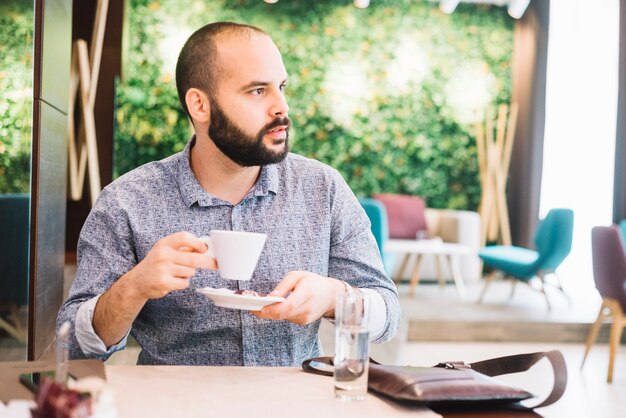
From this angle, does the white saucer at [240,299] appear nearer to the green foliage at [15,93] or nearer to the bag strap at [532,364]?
the bag strap at [532,364]

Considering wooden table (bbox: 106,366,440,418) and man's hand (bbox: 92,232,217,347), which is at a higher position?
man's hand (bbox: 92,232,217,347)

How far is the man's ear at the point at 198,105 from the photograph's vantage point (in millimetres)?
1630

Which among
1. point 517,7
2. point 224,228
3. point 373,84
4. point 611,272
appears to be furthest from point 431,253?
point 224,228

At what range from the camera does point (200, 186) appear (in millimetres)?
1576

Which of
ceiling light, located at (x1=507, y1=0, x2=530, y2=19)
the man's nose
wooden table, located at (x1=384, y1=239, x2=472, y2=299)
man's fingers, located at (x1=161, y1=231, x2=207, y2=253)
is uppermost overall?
ceiling light, located at (x1=507, y1=0, x2=530, y2=19)

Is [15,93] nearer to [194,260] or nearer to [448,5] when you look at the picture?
[194,260]

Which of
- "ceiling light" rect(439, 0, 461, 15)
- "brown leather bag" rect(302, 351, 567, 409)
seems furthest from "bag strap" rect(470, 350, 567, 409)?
"ceiling light" rect(439, 0, 461, 15)

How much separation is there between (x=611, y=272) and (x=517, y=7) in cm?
437

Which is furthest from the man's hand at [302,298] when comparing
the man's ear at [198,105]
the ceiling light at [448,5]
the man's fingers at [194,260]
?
the ceiling light at [448,5]

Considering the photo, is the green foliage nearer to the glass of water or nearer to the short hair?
the short hair

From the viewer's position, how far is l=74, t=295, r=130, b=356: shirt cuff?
1.34 metres

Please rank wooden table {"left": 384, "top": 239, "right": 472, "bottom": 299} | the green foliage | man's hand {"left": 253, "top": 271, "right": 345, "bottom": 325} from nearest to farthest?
1. man's hand {"left": 253, "top": 271, "right": 345, "bottom": 325}
2. the green foliage
3. wooden table {"left": 384, "top": 239, "right": 472, "bottom": 299}

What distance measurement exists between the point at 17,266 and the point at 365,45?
6170mm

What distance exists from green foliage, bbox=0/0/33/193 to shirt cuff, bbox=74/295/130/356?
38.8 inches
